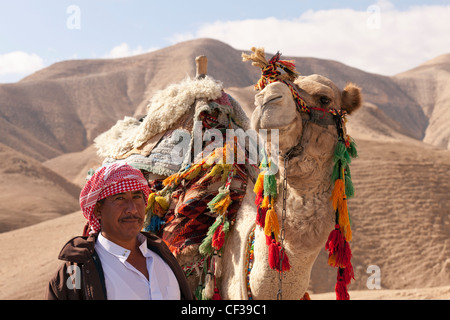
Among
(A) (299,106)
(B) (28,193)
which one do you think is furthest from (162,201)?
(B) (28,193)

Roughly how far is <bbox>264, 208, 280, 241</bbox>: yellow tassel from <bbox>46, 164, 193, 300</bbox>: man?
69 cm

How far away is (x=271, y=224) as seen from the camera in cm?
289

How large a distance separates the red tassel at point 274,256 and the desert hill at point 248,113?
60.6 inches

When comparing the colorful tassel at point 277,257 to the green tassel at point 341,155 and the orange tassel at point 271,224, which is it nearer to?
the orange tassel at point 271,224

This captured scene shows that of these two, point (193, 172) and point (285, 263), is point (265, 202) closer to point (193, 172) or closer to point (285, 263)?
point (285, 263)

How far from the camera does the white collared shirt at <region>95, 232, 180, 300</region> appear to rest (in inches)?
85.2

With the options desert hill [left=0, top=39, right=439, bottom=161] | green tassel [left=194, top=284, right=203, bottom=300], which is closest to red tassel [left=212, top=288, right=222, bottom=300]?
green tassel [left=194, top=284, right=203, bottom=300]

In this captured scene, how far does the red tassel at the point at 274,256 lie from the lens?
9.47 ft

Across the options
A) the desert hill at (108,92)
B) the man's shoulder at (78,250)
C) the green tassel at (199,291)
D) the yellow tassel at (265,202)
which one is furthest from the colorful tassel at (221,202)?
the desert hill at (108,92)

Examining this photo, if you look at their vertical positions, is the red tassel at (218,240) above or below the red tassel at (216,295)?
above

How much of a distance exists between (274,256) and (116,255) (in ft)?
3.33

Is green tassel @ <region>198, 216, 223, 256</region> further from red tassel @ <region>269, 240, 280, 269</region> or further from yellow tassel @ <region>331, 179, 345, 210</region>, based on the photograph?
yellow tassel @ <region>331, 179, 345, 210</region>
